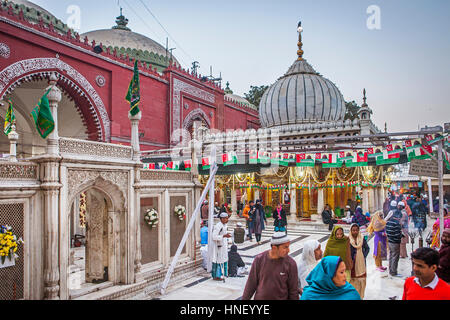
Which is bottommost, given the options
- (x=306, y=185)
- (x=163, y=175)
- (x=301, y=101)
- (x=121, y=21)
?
(x=306, y=185)

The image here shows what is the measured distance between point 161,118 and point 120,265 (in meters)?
11.7

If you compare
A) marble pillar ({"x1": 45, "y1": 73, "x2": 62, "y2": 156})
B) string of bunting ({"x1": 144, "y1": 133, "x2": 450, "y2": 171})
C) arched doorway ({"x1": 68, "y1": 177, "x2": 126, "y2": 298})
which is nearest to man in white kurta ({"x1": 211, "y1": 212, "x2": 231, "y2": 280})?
arched doorway ({"x1": 68, "y1": 177, "x2": 126, "y2": 298})

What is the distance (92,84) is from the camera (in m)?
13.5

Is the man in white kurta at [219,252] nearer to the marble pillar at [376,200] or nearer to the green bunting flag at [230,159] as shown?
the green bunting flag at [230,159]

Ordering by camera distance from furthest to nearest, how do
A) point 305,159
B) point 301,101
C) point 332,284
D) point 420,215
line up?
point 301,101
point 305,159
point 420,215
point 332,284

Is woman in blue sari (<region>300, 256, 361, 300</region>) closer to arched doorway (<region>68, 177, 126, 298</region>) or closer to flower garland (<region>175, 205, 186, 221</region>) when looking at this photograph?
arched doorway (<region>68, 177, 126, 298</region>)

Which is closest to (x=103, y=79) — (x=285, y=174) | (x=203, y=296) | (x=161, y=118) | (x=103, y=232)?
(x=161, y=118)

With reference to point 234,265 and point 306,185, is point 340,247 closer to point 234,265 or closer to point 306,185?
point 234,265

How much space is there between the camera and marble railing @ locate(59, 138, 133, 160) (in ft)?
16.5

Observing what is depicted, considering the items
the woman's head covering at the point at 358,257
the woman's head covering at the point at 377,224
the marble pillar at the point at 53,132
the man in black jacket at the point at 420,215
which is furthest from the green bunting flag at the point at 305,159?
the marble pillar at the point at 53,132

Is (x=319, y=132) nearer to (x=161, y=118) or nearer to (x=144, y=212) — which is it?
(x=161, y=118)

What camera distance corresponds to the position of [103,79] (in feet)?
45.9

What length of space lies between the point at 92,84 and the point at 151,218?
30.0ft

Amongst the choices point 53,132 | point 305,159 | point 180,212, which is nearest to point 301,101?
point 305,159
